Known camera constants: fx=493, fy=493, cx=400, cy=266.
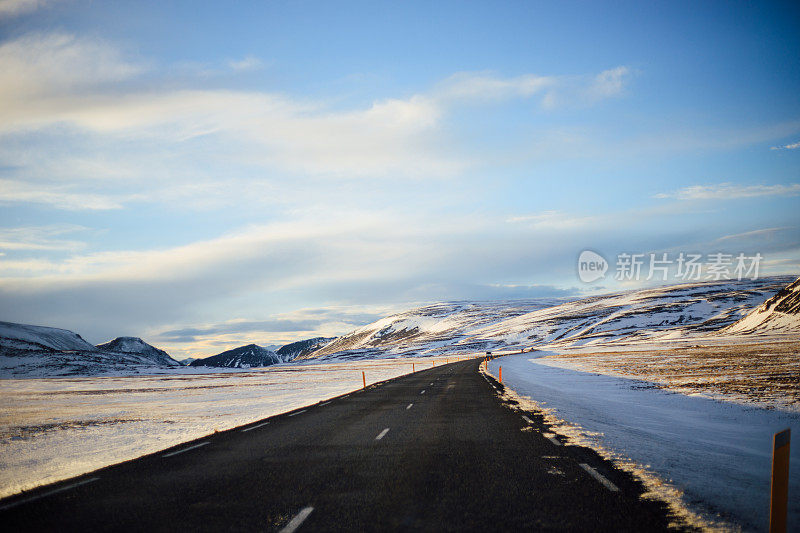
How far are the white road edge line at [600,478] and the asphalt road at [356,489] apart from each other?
0.6 inches

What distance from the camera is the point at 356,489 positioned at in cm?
722

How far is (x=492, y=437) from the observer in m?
11.4

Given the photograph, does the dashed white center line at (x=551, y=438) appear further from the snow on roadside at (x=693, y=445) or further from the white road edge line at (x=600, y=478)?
the white road edge line at (x=600, y=478)

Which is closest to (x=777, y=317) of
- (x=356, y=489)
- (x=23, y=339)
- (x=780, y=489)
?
(x=780, y=489)

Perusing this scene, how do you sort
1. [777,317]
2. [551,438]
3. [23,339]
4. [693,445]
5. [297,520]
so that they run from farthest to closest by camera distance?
[23,339], [777,317], [551,438], [693,445], [297,520]

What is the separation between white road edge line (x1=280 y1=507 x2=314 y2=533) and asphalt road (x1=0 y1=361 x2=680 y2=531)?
1cm

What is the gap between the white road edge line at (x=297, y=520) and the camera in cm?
550

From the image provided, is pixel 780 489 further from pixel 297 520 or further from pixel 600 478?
pixel 297 520

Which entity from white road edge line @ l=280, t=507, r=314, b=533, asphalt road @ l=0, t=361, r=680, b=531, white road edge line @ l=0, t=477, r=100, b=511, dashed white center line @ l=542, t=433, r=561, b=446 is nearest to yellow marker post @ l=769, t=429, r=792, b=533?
asphalt road @ l=0, t=361, r=680, b=531

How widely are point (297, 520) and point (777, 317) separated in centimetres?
12282

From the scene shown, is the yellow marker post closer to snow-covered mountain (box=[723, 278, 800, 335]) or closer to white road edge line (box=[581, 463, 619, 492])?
white road edge line (box=[581, 463, 619, 492])

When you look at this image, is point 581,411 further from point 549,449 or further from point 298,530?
point 298,530

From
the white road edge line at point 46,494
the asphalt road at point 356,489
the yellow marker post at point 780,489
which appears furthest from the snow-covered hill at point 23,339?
the yellow marker post at point 780,489

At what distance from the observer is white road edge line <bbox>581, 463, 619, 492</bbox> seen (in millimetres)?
6715
